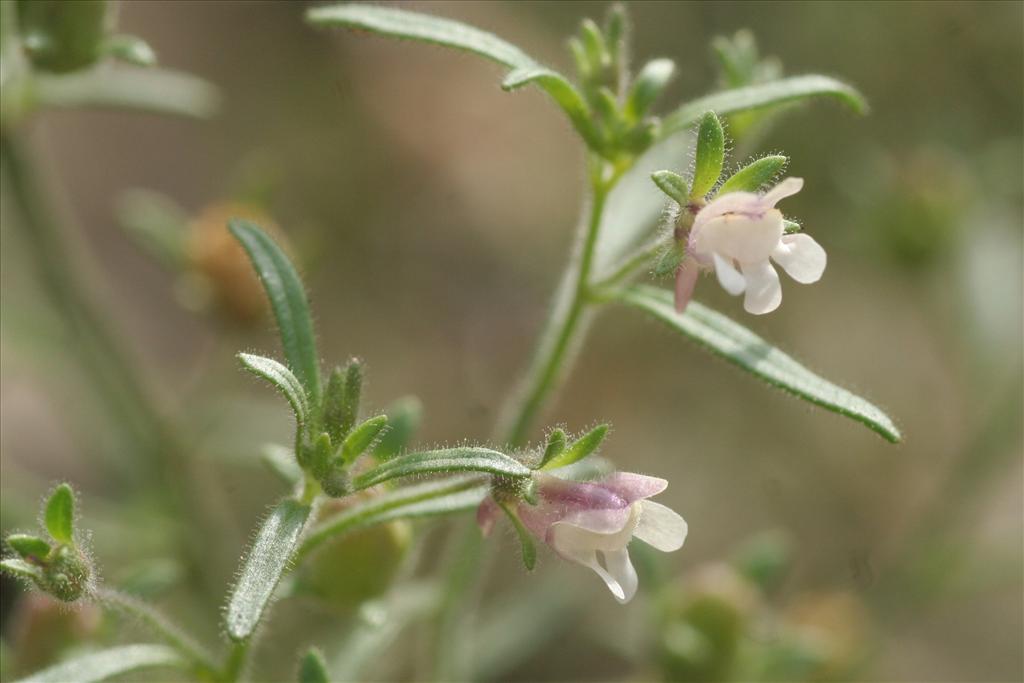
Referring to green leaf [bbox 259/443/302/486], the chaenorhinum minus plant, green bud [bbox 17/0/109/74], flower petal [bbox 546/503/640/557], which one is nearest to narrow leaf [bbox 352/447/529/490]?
the chaenorhinum minus plant

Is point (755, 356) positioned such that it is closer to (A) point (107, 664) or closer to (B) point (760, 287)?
(B) point (760, 287)

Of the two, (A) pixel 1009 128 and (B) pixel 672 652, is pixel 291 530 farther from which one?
(A) pixel 1009 128

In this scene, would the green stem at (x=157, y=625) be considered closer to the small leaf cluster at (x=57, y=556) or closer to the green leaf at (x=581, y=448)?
the small leaf cluster at (x=57, y=556)

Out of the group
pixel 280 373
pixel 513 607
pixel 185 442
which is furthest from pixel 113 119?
pixel 280 373

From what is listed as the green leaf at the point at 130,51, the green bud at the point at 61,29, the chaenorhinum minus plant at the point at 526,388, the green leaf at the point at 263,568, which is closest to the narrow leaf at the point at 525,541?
the chaenorhinum minus plant at the point at 526,388

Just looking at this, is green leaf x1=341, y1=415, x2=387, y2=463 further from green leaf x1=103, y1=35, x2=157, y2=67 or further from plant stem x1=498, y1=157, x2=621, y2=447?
green leaf x1=103, y1=35, x2=157, y2=67

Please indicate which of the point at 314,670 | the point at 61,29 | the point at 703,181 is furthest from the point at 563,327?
the point at 61,29

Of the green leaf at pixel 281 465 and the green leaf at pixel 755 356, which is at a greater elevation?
the green leaf at pixel 755 356
